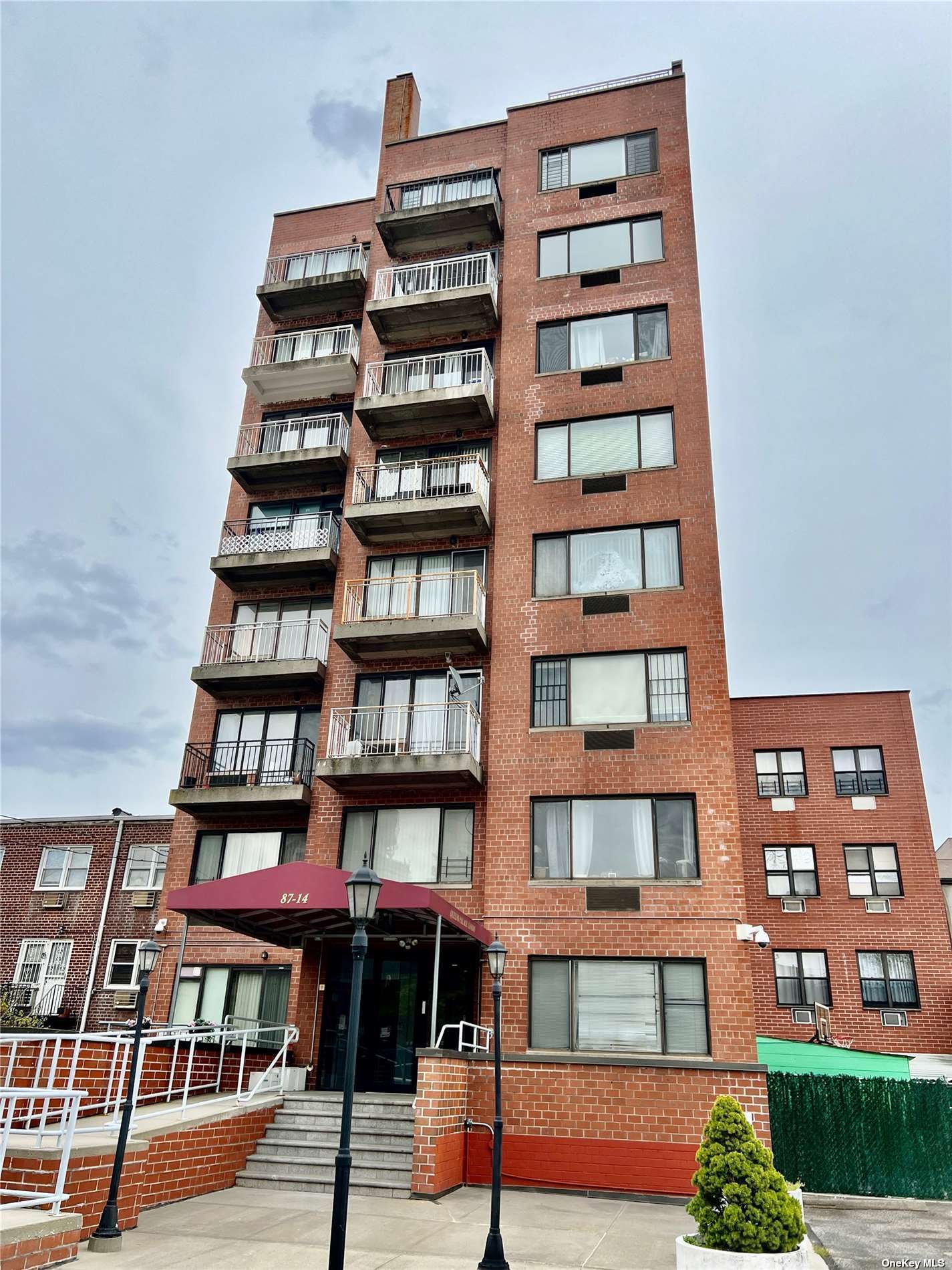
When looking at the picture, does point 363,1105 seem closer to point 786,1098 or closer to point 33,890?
point 786,1098

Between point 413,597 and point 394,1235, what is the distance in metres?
13.0

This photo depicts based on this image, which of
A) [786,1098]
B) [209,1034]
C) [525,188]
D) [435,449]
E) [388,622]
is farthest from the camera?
[525,188]

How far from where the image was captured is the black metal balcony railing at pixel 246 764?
67.9 feet

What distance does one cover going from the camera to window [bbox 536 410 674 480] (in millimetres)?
20594

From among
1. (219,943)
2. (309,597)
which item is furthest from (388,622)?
(219,943)

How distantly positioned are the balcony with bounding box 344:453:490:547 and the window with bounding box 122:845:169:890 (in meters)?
11.7

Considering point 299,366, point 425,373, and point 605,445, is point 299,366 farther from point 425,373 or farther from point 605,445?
point 605,445

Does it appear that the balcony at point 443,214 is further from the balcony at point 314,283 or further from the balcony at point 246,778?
the balcony at point 246,778

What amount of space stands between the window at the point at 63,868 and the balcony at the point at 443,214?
1962 cm

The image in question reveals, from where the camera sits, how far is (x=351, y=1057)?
8211 millimetres

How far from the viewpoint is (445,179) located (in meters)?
25.7

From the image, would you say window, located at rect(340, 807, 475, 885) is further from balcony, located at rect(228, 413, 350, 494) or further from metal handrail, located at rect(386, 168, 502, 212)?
metal handrail, located at rect(386, 168, 502, 212)

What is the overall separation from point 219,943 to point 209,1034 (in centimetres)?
573

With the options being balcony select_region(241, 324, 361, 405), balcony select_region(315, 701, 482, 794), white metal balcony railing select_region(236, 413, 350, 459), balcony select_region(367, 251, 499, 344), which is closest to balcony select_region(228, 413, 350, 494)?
white metal balcony railing select_region(236, 413, 350, 459)
